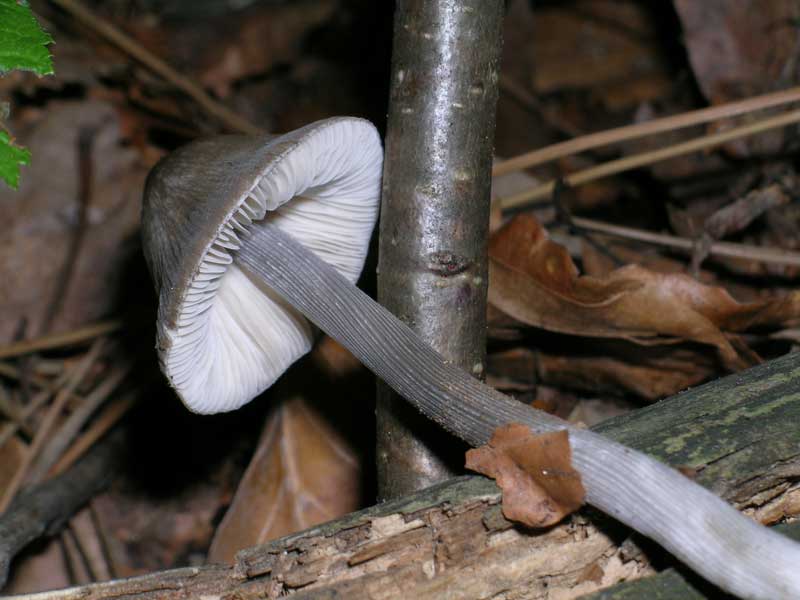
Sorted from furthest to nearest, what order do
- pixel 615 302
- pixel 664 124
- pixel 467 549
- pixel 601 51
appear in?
pixel 601 51
pixel 664 124
pixel 615 302
pixel 467 549

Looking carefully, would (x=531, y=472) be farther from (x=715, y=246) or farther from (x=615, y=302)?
(x=715, y=246)

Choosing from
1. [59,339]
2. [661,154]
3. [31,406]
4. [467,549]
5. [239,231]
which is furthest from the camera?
[59,339]

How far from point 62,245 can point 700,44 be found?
3059mm

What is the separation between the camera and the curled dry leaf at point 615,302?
2.11 metres

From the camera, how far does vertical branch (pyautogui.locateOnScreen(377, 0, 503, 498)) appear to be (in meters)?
1.77

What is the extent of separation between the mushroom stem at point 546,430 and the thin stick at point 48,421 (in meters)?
1.21

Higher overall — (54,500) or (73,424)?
(73,424)

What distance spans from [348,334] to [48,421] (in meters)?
1.56

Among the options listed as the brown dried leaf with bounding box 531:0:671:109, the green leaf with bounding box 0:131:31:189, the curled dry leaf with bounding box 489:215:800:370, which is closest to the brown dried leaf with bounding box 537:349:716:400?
the curled dry leaf with bounding box 489:215:800:370

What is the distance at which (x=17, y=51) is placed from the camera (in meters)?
1.54

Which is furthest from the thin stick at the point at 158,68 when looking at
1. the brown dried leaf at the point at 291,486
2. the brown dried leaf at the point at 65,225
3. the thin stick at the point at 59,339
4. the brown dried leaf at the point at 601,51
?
the brown dried leaf at the point at 601,51

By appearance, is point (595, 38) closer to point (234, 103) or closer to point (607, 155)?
point (607, 155)

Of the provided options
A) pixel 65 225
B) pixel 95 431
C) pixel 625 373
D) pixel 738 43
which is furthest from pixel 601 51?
pixel 95 431

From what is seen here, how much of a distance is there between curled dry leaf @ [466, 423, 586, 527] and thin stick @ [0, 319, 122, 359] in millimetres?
1957
